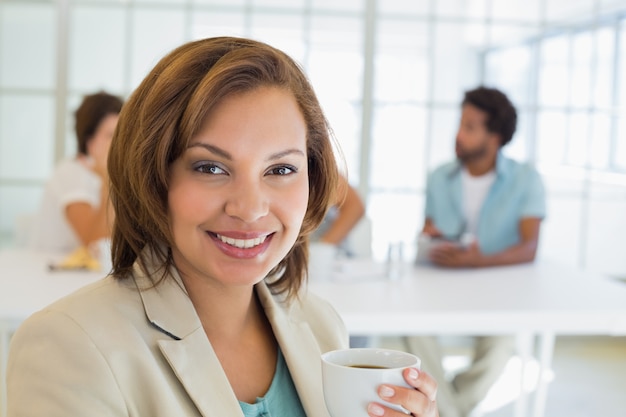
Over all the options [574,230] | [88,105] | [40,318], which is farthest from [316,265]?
[574,230]

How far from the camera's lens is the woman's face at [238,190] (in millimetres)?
1053

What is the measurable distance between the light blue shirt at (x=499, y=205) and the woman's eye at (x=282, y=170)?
2.48 metres

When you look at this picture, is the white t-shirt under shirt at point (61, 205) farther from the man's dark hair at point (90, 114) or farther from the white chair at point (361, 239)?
the white chair at point (361, 239)

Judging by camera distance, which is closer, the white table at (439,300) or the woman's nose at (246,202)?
the woman's nose at (246,202)

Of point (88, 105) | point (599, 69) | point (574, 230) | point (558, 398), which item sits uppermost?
point (599, 69)

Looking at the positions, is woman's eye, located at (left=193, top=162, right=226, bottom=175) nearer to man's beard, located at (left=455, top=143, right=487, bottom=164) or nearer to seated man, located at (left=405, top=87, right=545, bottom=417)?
seated man, located at (left=405, top=87, right=545, bottom=417)

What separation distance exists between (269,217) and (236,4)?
378cm

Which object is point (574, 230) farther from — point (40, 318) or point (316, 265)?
point (40, 318)

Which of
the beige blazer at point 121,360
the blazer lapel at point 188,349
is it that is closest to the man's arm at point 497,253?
the beige blazer at point 121,360

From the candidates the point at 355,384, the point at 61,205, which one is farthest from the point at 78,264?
the point at 355,384

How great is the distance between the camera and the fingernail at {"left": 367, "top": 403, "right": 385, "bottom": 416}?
3.01 feet

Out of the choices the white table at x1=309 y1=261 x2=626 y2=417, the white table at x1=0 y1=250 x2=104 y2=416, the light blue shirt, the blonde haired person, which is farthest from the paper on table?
the light blue shirt

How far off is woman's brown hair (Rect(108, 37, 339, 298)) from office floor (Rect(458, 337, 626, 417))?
102 inches

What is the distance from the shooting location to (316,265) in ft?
9.17
